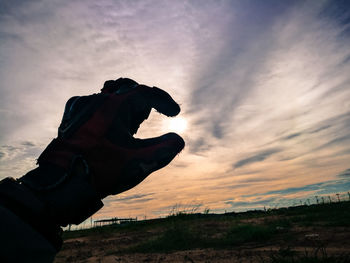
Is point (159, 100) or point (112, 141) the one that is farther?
point (159, 100)

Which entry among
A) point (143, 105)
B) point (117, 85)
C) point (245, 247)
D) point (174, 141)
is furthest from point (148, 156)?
point (245, 247)

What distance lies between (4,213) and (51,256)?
32cm

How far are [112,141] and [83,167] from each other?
243 millimetres

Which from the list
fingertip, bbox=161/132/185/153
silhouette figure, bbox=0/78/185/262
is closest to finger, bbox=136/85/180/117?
silhouette figure, bbox=0/78/185/262

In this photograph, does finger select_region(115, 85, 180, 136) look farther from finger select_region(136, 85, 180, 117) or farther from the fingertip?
the fingertip

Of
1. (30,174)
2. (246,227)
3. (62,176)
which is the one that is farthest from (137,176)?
(246,227)

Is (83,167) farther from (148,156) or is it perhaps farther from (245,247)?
(245,247)

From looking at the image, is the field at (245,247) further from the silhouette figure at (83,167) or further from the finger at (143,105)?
the finger at (143,105)

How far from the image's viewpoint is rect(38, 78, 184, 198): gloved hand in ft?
4.92

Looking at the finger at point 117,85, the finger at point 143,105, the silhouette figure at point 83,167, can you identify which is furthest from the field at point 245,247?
the finger at point 117,85

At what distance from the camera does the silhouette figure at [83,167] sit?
1.17 m

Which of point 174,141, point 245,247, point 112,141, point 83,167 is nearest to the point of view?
point 83,167

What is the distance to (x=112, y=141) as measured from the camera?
1.59 m

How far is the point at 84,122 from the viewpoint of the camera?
157cm
